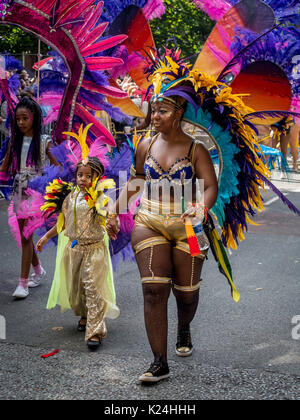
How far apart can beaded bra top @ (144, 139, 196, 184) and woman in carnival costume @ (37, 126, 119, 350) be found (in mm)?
595

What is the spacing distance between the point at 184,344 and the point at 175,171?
1.19 metres

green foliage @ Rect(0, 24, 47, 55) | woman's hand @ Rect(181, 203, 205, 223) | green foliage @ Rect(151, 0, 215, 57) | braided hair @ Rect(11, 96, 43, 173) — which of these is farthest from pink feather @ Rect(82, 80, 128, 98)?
green foliage @ Rect(151, 0, 215, 57)

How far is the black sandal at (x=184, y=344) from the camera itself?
3932 millimetres

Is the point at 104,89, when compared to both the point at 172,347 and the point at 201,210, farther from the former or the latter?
the point at 172,347

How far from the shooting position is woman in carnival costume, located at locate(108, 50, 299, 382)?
3.59 meters

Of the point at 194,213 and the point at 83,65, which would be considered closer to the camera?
the point at 194,213

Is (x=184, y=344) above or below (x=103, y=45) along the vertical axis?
below

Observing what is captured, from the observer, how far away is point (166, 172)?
371cm

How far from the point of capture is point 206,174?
12.2 ft

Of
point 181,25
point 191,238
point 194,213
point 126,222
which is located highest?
point 181,25

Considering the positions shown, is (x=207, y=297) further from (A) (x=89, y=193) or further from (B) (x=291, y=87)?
(B) (x=291, y=87)

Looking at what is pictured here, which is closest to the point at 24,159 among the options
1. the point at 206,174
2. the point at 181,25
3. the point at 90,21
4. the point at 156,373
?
the point at 90,21

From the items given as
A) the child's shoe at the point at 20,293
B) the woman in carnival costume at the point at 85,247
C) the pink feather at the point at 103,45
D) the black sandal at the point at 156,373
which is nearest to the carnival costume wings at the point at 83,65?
the pink feather at the point at 103,45

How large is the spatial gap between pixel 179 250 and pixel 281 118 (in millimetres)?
1248
